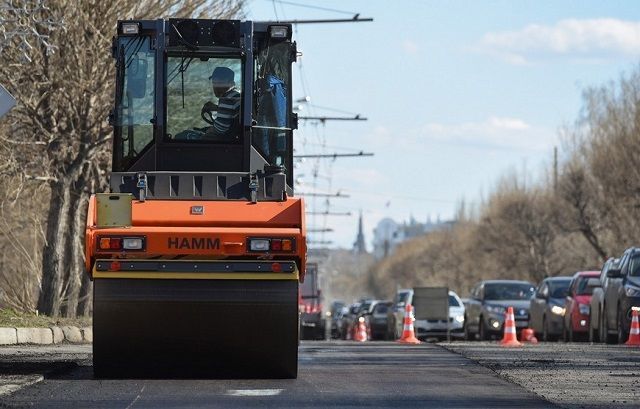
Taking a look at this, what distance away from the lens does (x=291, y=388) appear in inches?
554

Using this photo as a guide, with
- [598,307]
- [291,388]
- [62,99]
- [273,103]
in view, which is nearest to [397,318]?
[598,307]

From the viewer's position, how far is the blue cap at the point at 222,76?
53.3 ft

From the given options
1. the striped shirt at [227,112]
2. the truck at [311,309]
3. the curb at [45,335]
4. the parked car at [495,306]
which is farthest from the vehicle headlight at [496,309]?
the striped shirt at [227,112]

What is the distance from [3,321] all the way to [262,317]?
12.0 m

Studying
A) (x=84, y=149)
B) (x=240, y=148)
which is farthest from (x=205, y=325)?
(x=84, y=149)

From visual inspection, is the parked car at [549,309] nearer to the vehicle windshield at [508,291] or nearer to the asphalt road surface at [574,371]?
the vehicle windshield at [508,291]

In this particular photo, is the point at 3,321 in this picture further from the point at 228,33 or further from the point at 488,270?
the point at 488,270

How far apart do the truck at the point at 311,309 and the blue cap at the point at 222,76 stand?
38.4 metres

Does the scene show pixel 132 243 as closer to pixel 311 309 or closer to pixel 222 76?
pixel 222 76

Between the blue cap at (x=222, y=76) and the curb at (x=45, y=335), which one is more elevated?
the blue cap at (x=222, y=76)

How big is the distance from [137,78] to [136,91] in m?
0.13

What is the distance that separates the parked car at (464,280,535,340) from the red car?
13.3 ft

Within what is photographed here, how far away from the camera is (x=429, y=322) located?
41000mm

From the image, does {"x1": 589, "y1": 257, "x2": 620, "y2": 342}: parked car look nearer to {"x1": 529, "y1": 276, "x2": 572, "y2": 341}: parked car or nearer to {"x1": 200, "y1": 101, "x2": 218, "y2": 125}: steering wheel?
{"x1": 529, "y1": 276, "x2": 572, "y2": 341}: parked car
